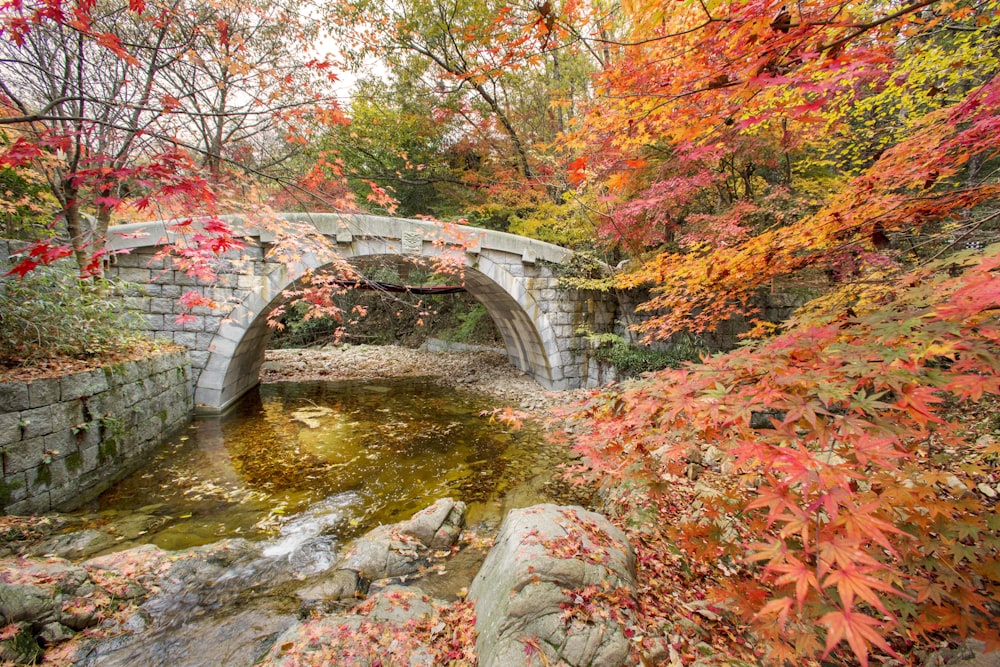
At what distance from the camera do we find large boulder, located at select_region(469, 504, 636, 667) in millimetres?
1652

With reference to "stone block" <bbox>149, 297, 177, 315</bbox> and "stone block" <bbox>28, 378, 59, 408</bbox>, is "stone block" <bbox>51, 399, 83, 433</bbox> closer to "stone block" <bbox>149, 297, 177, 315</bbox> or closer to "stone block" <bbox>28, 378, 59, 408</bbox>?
"stone block" <bbox>28, 378, 59, 408</bbox>

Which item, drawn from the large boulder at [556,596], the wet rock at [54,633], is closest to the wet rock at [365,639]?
the large boulder at [556,596]

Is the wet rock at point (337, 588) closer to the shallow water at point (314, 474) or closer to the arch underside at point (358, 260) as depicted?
the shallow water at point (314, 474)

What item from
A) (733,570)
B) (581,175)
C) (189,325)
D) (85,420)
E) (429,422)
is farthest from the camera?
(429,422)

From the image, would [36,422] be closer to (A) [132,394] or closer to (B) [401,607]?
(A) [132,394]

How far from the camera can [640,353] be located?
6633mm

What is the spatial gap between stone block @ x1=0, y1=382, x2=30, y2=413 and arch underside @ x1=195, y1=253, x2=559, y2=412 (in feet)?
9.69

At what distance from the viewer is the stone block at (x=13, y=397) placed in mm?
2748

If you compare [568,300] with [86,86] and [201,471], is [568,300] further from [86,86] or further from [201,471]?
[86,86]

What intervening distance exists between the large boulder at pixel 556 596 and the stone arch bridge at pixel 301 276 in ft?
13.3

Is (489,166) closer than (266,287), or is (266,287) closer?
(266,287)

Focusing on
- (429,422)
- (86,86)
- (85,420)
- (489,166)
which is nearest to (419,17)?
(489,166)

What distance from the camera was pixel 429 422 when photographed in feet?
19.7

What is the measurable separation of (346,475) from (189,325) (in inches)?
142
